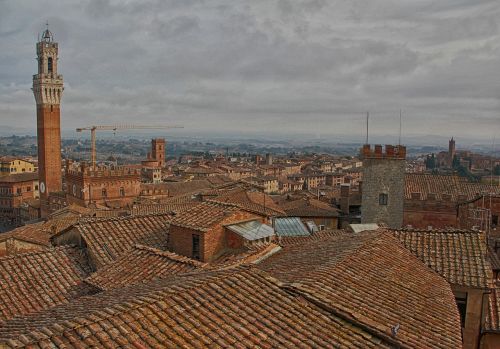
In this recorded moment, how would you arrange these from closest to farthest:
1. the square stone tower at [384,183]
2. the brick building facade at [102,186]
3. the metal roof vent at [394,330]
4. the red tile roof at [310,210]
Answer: the metal roof vent at [394,330] < the square stone tower at [384,183] < the red tile roof at [310,210] < the brick building facade at [102,186]

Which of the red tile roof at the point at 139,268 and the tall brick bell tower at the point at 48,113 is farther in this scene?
the tall brick bell tower at the point at 48,113

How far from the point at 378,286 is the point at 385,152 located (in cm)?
1875

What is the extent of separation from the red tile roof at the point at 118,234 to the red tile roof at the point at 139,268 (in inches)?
43.0

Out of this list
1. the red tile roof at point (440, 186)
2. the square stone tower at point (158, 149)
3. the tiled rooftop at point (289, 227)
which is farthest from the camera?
the square stone tower at point (158, 149)

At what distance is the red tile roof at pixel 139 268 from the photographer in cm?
982

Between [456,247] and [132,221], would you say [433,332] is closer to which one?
[456,247]

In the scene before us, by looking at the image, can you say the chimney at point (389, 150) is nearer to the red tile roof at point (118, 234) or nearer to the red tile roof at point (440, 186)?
the red tile roof at point (440, 186)

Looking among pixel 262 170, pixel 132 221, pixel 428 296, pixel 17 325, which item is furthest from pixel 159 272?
pixel 262 170

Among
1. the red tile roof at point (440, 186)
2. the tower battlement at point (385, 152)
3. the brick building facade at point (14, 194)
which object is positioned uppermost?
the tower battlement at point (385, 152)

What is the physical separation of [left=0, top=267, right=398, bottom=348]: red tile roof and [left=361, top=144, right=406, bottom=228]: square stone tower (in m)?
19.9

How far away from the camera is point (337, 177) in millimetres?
109750

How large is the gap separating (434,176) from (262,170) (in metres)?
93.5

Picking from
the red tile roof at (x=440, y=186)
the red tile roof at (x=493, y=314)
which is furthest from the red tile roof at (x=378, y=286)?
the red tile roof at (x=440, y=186)

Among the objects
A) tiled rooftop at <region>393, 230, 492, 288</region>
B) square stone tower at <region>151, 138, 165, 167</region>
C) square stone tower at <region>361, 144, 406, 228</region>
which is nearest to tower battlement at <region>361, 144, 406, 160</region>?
square stone tower at <region>361, 144, 406, 228</region>
